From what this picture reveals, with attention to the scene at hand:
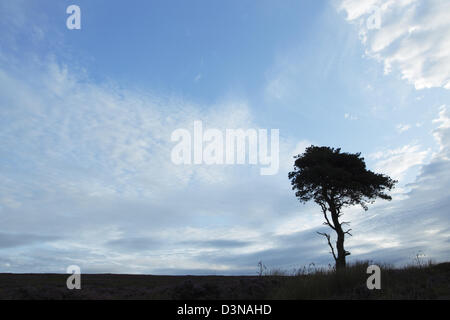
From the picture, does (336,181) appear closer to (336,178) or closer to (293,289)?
(336,178)

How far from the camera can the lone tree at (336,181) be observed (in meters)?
31.3

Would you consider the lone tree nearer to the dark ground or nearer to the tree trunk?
the tree trunk

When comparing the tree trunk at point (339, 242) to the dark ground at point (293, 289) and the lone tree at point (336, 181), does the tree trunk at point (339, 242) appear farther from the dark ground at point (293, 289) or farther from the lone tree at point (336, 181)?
the dark ground at point (293, 289)

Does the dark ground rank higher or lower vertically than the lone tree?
lower

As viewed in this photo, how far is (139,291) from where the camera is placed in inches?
612

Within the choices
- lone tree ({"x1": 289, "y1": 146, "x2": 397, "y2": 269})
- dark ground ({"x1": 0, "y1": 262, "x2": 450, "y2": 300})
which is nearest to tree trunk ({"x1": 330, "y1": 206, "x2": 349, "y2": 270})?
lone tree ({"x1": 289, "y1": 146, "x2": 397, "y2": 269})

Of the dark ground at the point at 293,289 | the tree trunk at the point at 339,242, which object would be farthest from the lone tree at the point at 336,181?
the dark ground at the point at 293,289

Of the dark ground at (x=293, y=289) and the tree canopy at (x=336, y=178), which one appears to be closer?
the dark ground at (x=293, y=289)

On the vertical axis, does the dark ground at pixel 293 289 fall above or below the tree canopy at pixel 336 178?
below

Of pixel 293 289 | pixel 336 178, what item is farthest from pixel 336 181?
pixel 293 289

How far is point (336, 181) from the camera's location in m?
31.3

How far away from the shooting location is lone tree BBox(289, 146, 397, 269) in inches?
1233
